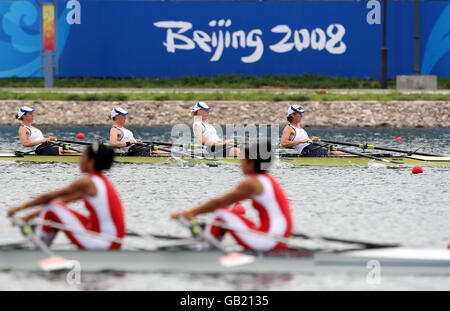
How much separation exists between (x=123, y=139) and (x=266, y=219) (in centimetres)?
1148

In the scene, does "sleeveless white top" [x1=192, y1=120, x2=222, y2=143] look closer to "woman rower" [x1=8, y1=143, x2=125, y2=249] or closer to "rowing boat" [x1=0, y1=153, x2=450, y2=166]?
"rowing boat" [x1=0, y1=153, x2=450, y2=166]

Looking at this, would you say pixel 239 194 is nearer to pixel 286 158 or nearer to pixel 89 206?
pixel 89 206

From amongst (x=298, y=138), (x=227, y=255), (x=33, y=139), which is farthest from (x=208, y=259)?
(x=33, y=139)

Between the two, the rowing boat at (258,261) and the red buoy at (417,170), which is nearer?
the rowing boat at (258,261)

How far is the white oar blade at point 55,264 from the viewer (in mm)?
10828

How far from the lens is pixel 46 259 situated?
10.9 meters

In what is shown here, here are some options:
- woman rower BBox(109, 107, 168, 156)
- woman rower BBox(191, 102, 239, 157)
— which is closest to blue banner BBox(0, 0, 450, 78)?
woman rower BBox(109, 107, 168, 156)

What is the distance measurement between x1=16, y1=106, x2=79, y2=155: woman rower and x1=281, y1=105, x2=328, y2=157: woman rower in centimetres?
508

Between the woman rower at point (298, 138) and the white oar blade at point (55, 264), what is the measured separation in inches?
418

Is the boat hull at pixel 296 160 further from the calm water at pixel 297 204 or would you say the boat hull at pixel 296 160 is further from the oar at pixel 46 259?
the oar at pixel 46 259

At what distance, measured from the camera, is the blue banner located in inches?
1602

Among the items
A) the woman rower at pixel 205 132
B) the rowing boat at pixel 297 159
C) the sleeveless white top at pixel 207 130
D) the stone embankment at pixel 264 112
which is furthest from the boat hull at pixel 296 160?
the stone embankment at pixel 264 112
